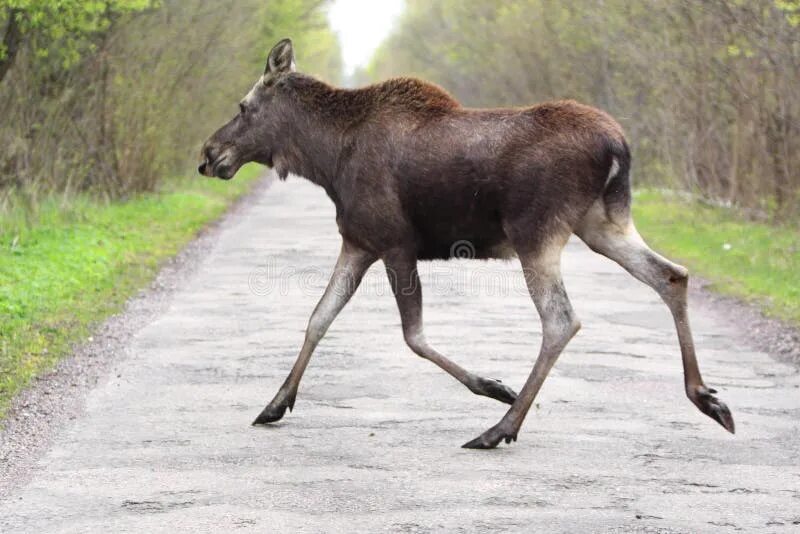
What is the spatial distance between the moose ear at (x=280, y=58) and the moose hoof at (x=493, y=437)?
2542mm

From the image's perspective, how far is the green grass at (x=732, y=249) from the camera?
12.7 metres

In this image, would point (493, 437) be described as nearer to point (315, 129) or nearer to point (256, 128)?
point (315, 129)

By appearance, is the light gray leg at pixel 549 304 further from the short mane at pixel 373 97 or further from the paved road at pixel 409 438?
the short mane at pixel 373 97

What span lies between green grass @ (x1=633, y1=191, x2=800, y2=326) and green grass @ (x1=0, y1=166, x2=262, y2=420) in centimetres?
567

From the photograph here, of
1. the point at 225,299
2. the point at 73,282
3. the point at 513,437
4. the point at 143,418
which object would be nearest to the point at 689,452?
the point at 513,437

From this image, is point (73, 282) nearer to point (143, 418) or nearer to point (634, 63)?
point (143, 418)

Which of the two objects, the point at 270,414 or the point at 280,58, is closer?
the point at 270,414

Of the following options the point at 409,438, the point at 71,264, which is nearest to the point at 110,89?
the point at 71,264

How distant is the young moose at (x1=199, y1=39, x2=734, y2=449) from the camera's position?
6945 millimetres

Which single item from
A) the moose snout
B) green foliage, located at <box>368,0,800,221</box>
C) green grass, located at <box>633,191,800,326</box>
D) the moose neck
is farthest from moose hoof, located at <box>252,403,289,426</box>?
green foliage, located at <box>368,0,800,221</box>

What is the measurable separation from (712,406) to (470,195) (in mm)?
1590

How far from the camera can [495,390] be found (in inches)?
290

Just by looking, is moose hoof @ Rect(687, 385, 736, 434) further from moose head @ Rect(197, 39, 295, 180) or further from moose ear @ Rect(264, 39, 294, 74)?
moose ear @ Rect(264, 39, 294, 74)

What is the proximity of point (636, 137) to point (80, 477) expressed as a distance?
21.1 metres
